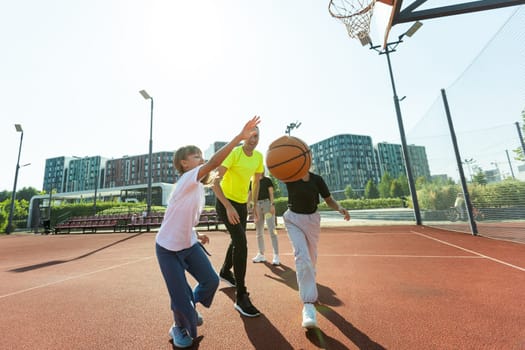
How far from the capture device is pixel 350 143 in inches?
4567

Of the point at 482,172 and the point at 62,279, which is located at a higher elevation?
the point at 482,172

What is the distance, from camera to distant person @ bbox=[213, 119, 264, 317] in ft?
9.27

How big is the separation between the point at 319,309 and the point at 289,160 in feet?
5.78

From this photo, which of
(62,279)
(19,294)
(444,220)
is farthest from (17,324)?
(444,220)

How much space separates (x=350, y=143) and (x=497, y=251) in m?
118

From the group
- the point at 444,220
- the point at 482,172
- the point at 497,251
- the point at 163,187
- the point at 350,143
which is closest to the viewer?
the point at 497,251

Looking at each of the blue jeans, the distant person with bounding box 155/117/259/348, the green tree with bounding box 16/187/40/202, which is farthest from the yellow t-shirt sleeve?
the green tree with bounding box 16/187/40/202

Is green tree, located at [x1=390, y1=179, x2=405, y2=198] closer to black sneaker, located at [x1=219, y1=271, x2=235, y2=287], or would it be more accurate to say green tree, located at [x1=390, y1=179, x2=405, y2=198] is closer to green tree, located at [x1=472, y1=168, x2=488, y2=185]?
green tree, located at [x1=472, y1=168, x2=488, y2=185]

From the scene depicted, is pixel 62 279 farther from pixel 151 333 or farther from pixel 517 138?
pixel 517 138

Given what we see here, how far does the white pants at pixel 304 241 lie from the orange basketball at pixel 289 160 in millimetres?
474

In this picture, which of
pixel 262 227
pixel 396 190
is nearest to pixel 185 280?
pixel 262 227

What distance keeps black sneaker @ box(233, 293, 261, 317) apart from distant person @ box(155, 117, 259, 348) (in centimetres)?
52

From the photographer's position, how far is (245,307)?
2.74 meters

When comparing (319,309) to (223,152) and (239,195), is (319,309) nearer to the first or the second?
(239,195)
